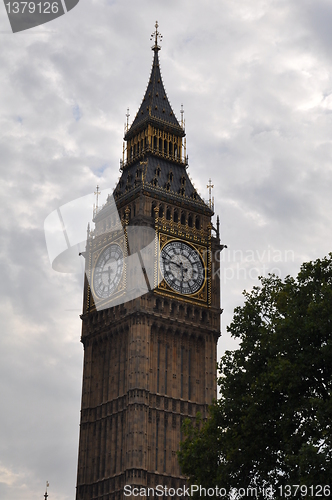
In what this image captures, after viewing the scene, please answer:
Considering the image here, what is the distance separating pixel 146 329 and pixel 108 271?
31.1ft

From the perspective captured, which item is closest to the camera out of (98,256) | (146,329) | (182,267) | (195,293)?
(146,329)

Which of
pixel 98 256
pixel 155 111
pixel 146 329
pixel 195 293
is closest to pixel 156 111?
pixel 155 111

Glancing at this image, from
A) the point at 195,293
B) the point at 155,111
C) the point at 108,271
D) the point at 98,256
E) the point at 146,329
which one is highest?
the point at 155,111

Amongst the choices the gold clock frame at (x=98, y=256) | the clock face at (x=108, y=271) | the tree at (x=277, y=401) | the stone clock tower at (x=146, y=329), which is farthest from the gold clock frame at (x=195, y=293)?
the tree at (x=277, y=401)

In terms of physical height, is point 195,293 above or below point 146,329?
above

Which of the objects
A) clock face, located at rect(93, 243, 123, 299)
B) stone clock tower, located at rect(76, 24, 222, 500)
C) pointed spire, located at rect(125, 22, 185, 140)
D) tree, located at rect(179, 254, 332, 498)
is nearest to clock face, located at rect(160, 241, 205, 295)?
stone clock tower, located at rect(76, 24, 222, 500)

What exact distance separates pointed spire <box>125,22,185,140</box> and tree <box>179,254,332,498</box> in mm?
57995

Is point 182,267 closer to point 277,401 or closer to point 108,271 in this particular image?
point 108,271

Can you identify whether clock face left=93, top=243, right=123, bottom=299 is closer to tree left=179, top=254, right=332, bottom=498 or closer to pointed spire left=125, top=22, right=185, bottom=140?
pointed spire left=125, top=22, right=185, bottom=140

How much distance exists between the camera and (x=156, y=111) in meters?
114

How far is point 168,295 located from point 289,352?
4619 centimetres

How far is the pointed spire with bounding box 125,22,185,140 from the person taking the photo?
368 feet

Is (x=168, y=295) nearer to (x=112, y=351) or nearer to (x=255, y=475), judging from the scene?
(x=112, y=351)

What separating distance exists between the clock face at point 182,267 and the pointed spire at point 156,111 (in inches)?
719
